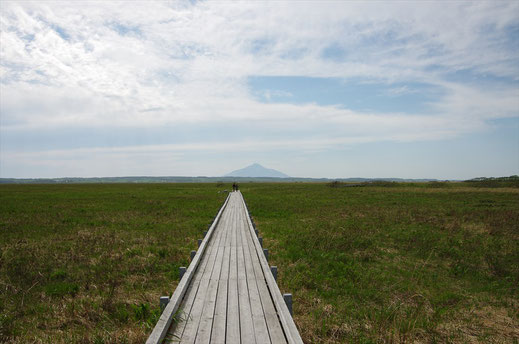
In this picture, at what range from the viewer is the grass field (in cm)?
644

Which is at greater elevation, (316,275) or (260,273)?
(260,273)

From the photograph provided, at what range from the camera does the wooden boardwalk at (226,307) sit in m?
4.80

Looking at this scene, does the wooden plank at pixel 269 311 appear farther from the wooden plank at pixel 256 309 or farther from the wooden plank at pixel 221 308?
the wooden plank at pixel 221 308

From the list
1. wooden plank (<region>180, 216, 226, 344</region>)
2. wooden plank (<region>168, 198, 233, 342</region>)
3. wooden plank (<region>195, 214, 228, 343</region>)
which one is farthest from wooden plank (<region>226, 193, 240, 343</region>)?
wooden plank (<region>168, 198, 233, 342</region>)

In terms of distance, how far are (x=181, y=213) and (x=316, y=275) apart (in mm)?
16131

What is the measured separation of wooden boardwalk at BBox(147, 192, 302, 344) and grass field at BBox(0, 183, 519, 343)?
802 millimetres

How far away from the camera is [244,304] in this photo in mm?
6062

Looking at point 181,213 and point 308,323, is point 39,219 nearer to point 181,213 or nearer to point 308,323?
point 181,213

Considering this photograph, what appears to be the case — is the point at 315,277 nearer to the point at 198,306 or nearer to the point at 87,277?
the point at 198,306

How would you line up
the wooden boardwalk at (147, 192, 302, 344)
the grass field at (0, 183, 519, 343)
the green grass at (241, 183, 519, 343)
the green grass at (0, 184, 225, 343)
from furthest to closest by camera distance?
the green grass at (241, 183, 519, 343), the grass field at (0, 183, 519, 343), the green grass at (0, 184, 225, 343), the wooden boardwalk at (147, 192, 302, 344)

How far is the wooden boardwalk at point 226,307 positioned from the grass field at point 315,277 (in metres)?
0.80

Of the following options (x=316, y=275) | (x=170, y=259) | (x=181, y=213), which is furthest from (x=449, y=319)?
(x=181, y=213)

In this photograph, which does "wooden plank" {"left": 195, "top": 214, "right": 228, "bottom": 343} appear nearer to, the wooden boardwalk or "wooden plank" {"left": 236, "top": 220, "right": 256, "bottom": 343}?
the wooden boardwalk

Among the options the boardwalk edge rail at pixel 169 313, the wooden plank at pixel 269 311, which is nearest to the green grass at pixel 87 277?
the boardwalk edge rail at pixel 169 313
